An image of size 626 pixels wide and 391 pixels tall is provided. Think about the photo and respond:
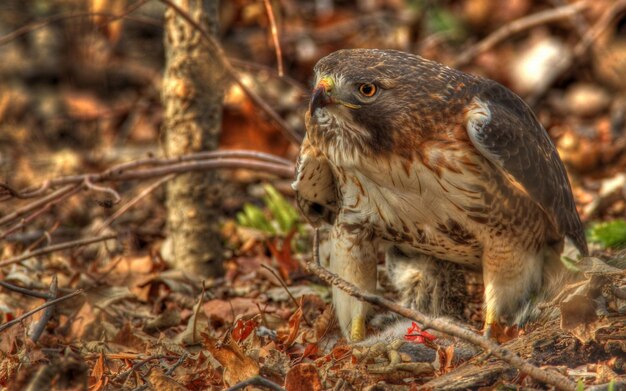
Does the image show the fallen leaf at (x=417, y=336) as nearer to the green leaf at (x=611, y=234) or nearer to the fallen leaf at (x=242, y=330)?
the fallen leaf at (x=242, y=330)

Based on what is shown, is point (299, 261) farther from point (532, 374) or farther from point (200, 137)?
point (532, 374)

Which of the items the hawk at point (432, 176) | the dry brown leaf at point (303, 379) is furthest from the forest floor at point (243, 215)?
the hawk at point (432, 176)

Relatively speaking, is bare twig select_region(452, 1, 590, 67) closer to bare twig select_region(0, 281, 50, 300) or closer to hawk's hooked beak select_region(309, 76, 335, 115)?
hawk's hooked beak select_region(309, 76, 335, 115)

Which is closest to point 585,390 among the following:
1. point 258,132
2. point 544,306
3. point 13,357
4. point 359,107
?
point 544,306

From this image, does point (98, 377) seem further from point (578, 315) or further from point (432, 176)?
point (578, 315)

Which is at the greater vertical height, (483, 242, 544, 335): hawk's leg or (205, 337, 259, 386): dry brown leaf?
(483, 242, 544, 335): hawk's leg

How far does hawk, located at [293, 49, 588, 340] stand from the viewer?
3656 millimetres

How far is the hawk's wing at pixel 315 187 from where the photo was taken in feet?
13.5

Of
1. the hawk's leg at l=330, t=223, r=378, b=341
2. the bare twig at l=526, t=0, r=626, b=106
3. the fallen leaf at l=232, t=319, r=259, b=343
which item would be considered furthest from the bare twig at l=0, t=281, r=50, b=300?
the bare twig at l=526, t=0, r=626, b=106

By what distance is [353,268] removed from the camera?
13.7 feet

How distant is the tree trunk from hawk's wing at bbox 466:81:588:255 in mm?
1723

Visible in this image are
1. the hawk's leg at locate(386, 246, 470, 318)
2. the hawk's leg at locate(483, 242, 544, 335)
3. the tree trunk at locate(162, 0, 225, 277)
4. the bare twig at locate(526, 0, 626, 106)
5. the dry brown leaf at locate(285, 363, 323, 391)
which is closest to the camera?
the dry brown leaf at locate(285, 363, 323, 391)

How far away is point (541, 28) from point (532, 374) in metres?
7.01

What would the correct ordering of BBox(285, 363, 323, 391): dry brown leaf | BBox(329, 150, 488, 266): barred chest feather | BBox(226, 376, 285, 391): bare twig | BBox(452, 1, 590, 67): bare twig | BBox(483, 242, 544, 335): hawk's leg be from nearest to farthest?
BBox(226, 376, 285, 391): bare twig
BBox(285, 363, 323, 391): dry brown leaf
BBox(329, 150, 488, 266): barred chest feather
BBox(483, 242, 544, 335): hawk's leg
BBox(452, 1, 590, 67): bare twig
